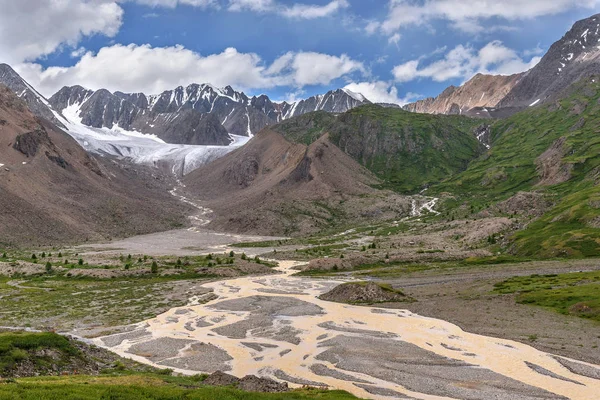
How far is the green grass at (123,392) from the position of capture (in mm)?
25197

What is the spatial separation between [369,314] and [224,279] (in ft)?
184

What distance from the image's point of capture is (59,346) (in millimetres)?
43000

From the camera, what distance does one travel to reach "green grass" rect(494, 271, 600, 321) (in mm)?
66688

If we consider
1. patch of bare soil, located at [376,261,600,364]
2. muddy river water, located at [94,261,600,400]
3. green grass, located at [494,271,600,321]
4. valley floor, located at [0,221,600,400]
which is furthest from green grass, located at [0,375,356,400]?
green grass, located at [494,271,600,321]

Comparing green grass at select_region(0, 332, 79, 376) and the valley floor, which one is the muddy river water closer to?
the valley floor

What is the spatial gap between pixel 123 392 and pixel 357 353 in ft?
93.6

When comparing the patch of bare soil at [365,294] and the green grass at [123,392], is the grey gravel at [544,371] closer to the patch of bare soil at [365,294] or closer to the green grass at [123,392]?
the green grass at [123,392]

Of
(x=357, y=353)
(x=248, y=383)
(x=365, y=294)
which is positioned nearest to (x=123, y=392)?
(x=248, y=383)

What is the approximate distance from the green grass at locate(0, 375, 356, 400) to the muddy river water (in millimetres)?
7738

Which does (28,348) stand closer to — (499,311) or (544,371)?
(544,371)

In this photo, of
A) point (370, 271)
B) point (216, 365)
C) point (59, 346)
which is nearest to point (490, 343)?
point (216, 365)

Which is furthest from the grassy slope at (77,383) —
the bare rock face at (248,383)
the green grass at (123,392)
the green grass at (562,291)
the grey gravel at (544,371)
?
the green grass at (562,291)

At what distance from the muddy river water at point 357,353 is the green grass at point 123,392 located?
7738mm

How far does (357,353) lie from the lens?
165ft
